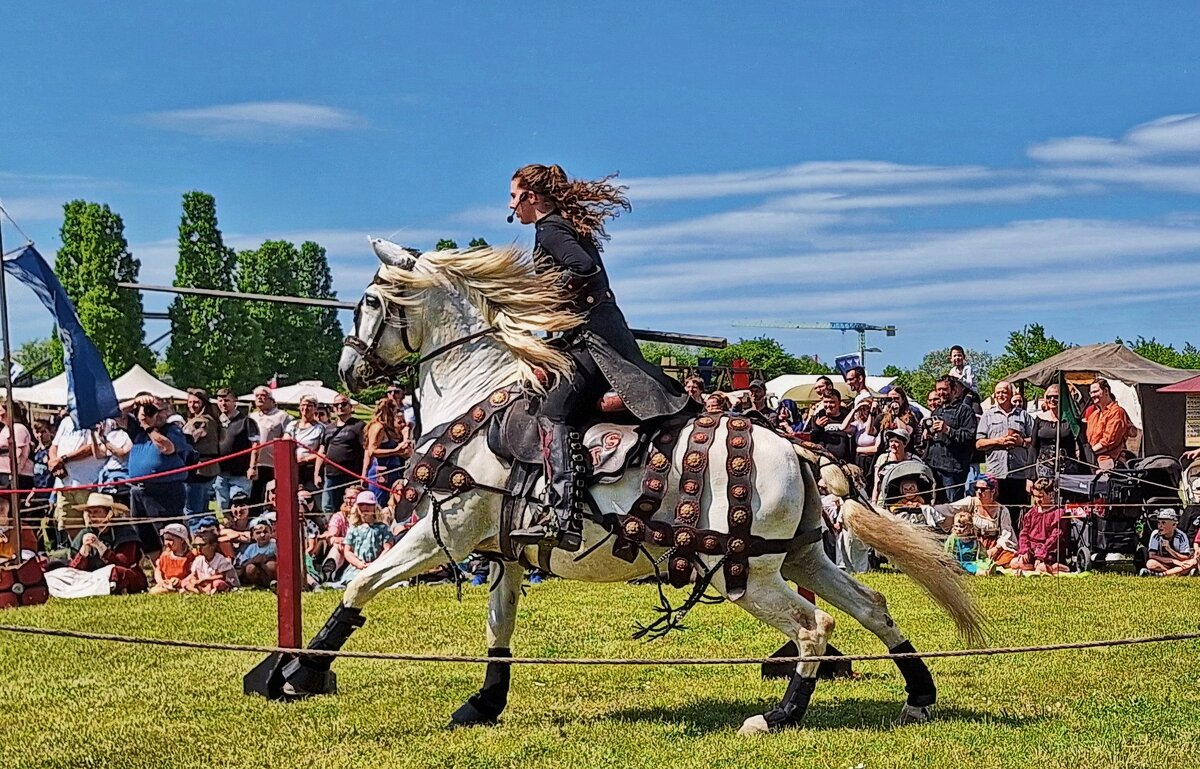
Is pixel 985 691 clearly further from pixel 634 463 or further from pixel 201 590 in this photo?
pixel 201 590

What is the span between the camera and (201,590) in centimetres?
1317

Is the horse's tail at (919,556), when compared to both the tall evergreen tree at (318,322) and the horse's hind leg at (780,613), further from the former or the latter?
the tall evergreen tree at (318,322)

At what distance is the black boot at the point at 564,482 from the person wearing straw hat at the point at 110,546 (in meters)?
7.53

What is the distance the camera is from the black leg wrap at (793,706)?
6789 millimetres

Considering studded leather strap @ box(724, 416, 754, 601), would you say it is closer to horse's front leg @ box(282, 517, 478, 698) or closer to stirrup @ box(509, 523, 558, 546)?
stirrup @ box(509, 523, 558, 546)

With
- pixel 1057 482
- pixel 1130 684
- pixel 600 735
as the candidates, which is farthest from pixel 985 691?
pixel 1057 482

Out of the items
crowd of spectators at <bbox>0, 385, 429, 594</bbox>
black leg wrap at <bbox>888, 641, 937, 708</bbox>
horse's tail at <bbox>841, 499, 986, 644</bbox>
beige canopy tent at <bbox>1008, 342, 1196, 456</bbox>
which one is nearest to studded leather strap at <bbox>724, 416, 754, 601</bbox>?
horse's tail at <bbox>841, 499, 986, 644</bbox>

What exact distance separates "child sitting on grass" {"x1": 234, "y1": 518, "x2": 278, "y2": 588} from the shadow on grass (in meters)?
6.91

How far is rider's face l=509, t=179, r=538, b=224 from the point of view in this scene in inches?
274

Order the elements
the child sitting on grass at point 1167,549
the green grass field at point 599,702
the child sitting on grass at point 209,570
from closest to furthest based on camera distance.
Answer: the green grass field at point 599,702 < the child sitting on grass at point 209,570 < the child sitting on grass at point 1167,549

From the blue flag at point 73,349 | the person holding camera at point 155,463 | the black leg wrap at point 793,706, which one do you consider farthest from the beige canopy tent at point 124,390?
the black leg wrap at point 793,706

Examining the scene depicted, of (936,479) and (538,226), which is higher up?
(538,226)

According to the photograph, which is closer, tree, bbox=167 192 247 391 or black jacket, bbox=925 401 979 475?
black jacket, bbox=925 401 979 475

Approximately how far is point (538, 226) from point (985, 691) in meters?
3.63
